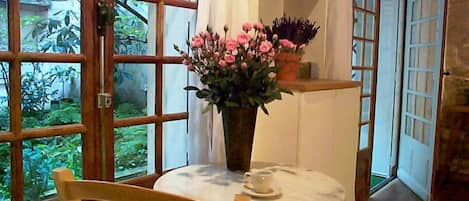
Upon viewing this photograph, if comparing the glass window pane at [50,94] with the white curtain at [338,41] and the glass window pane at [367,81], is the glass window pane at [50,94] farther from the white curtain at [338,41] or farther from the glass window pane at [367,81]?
the glass window pane at [367,81]

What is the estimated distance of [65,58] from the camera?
68.5 inches

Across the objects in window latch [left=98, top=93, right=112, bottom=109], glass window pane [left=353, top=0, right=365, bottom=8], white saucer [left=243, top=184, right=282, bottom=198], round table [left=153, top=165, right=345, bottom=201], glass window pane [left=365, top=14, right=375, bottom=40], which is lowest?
round table [left=153, top=165, right=345, bottom=201]

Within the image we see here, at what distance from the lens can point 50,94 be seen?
176 centimetres

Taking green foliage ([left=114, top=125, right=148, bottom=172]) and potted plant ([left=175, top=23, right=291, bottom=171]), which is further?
green foliage ([left=114, top=125, right=148, bottom=172])

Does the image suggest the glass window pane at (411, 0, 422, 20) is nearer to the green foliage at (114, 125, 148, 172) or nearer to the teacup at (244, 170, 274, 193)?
the green foliage at (114, 125, 148, 172)

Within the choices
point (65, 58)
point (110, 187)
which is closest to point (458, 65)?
point (65, 58)

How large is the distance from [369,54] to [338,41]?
980 mm

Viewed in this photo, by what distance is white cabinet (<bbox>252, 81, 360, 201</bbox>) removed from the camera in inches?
86.7

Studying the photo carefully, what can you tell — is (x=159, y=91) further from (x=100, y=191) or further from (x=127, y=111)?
Result: (x=100, y=191)

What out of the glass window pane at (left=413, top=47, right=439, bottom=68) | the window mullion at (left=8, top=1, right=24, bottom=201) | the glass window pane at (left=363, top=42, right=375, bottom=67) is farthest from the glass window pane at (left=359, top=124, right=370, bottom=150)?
the window mullion at (left=8, top=1, right=24, bottom=201)

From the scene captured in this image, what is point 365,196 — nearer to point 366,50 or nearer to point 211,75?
point 366,50

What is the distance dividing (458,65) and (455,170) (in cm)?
110

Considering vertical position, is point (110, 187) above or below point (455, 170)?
above

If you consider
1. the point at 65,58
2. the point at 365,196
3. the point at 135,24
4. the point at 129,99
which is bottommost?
the point at 365,196
